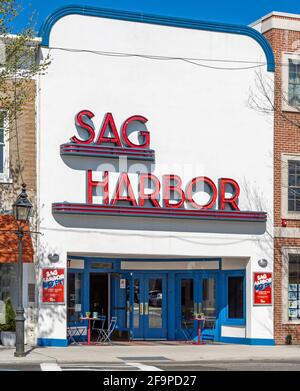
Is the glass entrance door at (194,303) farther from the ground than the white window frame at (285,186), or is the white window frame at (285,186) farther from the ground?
the white window frame at (285,186)

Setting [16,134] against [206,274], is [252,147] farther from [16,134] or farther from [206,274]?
[16,134]

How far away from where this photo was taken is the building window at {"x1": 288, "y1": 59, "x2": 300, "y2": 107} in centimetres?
2692

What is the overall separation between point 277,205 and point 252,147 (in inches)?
82.8

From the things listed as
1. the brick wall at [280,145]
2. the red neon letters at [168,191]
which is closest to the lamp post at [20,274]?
the red neon letters at [168,191]

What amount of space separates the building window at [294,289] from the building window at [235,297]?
63.2 inches

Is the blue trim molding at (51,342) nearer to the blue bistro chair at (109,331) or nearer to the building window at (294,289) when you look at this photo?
the blue bistro chair at (109,331)

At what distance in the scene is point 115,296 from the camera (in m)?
26.6

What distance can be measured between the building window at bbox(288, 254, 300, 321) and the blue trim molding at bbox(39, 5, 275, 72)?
6503 millimetres

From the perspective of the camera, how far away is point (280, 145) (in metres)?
26.5

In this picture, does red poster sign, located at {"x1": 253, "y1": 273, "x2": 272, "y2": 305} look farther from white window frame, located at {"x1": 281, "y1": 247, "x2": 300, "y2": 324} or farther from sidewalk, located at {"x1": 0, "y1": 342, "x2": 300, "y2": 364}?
sidewalk, located at {"x1": 0, "y1": 342, "x2": 300, "y2": 364}

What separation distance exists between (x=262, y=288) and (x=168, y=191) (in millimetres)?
4511

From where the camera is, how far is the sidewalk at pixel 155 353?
1938 centimetres

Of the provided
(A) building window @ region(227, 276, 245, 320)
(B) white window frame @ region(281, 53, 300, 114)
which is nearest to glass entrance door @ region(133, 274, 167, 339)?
(A) building window @ region(227, 276, 245, 320)

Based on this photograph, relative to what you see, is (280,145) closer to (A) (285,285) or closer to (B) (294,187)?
(B) (294,187)
